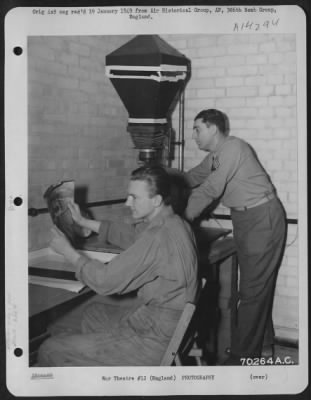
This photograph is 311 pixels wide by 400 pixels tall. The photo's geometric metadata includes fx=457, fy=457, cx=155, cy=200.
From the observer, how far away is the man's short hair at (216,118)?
2652 millimetres

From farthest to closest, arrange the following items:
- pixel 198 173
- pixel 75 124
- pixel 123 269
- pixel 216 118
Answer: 1. pixel 198 173
2. pixel 216 118
3. pixel 75 124
4. pixel 123 269

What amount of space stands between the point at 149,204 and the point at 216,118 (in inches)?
41.2

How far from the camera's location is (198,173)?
286cm

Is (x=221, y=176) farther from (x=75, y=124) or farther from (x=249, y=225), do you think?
(x=75, y=124)

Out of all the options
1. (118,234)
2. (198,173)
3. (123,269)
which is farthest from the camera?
(198,173)

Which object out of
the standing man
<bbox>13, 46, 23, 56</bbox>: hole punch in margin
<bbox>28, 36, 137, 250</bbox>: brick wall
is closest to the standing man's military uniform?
the standing man

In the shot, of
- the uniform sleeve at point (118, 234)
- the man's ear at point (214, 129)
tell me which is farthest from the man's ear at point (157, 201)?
the man's ear at point (214, 129)

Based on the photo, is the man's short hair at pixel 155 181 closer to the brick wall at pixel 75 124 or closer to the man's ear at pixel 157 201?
the man's ear at pixel 157 201

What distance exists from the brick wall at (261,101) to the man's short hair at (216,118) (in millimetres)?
45

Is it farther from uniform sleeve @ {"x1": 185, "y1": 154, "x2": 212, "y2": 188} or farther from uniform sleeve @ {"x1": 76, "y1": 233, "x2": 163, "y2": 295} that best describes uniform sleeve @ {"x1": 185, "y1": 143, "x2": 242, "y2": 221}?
uniform sleeve @ {"x1": 76, "y1": 233, "x2": 163, "y2": 295}

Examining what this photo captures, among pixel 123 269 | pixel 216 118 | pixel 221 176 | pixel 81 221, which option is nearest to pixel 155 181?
pixel 123 269

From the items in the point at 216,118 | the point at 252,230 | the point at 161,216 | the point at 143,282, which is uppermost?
the point at 216,118

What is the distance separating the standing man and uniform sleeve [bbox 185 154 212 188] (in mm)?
177

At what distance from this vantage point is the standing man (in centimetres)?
250
